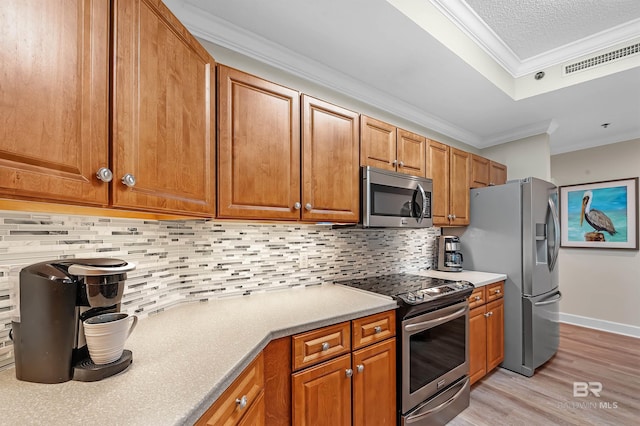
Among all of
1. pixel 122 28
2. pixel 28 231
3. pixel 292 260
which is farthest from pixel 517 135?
pixel 28 231

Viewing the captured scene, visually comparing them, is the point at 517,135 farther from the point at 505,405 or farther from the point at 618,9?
the point at 505,405

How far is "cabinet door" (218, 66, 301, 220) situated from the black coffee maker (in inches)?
24.2

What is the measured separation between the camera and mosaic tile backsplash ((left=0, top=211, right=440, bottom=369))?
91 cm

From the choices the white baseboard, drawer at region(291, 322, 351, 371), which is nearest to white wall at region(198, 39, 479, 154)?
drawer at region(291, 322, 351, 371)

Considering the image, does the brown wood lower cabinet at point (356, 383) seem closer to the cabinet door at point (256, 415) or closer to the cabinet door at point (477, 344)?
the cabinet door at point (256, 415)

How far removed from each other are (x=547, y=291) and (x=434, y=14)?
2.65 meters

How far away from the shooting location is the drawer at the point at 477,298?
227 centimetres

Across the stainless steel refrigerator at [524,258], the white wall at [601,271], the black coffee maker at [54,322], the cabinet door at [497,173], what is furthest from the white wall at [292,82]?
the white wall at [601,271]

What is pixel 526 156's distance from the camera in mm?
3312

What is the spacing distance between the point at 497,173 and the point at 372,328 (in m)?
2.71

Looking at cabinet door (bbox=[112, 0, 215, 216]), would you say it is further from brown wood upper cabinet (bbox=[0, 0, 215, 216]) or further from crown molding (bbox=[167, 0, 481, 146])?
crown molding (bbox=[167, 0, 481, 146])

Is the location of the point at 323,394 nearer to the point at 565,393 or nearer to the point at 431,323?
the point at 431,323

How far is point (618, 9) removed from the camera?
187cm

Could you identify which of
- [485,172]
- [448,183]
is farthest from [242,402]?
[485,172]
